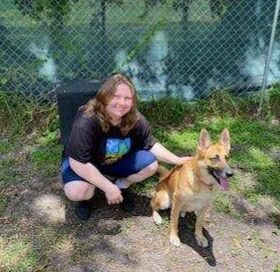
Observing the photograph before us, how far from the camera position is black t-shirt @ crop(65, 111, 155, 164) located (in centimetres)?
364

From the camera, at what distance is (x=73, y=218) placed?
13.5ft

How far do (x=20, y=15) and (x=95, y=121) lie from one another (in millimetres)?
2228

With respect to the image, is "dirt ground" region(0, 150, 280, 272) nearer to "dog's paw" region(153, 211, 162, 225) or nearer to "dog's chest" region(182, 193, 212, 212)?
"dog's paw" region(153, 211, 162, 225)

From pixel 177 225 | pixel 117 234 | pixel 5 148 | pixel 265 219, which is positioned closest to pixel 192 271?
pixel 177 225

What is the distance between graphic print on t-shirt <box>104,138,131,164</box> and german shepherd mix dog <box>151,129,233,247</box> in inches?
15.7

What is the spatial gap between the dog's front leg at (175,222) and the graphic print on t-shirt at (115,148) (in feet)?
1.84

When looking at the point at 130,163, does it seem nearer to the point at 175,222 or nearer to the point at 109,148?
the point at 109,148

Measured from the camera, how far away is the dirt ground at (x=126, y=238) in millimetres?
3691

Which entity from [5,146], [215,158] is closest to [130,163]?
[215,158]

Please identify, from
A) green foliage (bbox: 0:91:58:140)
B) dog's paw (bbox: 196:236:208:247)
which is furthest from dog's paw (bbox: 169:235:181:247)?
green foliage (bbox: 0:91:58:140)

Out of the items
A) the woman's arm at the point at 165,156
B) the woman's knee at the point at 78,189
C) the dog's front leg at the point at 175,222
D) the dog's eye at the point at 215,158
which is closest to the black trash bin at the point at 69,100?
the woman's knee at the point at 78,189

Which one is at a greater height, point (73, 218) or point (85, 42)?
point (85, 42)

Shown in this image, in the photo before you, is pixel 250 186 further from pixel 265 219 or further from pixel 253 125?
pixel 253 125

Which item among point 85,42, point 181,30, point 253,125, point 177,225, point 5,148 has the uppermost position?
point 181,30
